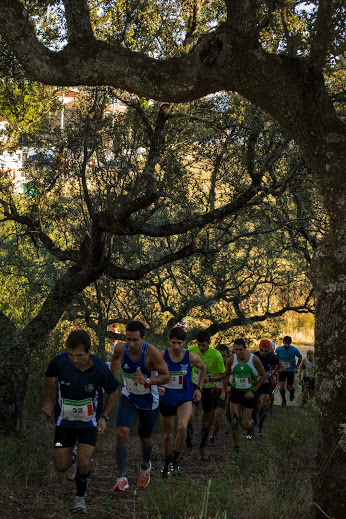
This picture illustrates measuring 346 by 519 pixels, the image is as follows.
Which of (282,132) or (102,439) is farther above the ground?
(282,132)

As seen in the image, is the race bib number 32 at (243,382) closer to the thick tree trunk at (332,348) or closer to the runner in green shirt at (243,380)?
the runner in green shirt at (243,380)

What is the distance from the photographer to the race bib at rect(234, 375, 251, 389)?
34.8ft

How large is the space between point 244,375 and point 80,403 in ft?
15.4

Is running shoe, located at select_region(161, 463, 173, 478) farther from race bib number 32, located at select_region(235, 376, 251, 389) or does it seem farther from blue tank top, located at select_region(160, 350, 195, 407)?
race bib number 32, located at select_region(235, 376, 251, 389)

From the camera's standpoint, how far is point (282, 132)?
37.1ft

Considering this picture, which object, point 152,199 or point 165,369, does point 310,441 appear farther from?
point 152,199

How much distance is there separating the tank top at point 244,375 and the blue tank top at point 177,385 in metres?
2.05

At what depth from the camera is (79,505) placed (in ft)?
20.8

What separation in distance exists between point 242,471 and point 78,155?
6.41 m

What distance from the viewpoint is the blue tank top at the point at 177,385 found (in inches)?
339

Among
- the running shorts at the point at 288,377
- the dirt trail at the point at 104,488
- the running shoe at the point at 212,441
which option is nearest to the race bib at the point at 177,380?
the dirt trail at the point at 104,488

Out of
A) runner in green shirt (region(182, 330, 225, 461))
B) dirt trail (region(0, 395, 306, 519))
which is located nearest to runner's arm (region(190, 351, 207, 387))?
runner in green shirt (region(182, 330, 225, 461))

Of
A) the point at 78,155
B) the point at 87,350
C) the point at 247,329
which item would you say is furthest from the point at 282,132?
the point at 247,329

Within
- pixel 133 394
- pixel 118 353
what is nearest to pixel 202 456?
pixel 133 394
